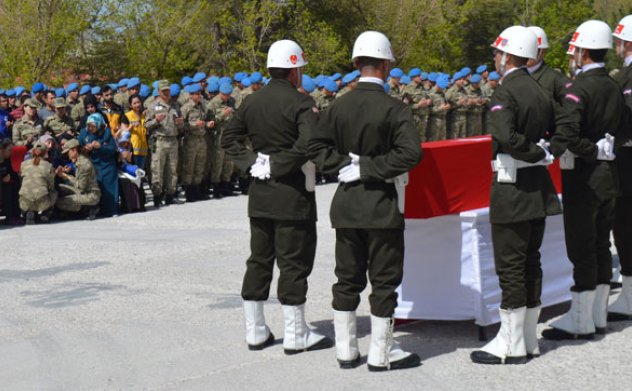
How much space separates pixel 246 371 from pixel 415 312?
150 centimetres

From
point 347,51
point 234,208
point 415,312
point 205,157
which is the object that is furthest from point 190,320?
point 347,51

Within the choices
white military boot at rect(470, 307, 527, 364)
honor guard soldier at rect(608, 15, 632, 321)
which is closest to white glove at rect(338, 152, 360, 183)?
white military boot at rect(470, 307, 527, 364)

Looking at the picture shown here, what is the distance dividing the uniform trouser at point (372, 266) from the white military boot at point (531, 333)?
3.12 feet

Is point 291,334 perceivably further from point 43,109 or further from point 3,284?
point 43,109

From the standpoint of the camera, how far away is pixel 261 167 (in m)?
6.79

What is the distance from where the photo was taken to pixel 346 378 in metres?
6.13

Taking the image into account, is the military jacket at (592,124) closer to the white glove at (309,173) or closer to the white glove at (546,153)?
the white glove at (546,153)

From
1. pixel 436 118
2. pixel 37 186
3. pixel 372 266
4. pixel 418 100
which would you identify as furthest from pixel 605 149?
pixel 436 118

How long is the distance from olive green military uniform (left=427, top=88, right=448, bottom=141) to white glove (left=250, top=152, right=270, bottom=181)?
17.2m

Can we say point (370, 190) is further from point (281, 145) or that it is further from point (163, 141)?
point (163, 141)

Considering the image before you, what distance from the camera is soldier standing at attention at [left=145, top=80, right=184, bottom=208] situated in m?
15.7

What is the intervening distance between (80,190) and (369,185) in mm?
8829

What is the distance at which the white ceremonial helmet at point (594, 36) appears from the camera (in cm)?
703

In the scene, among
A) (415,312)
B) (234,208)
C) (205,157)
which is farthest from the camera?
(205,157)
